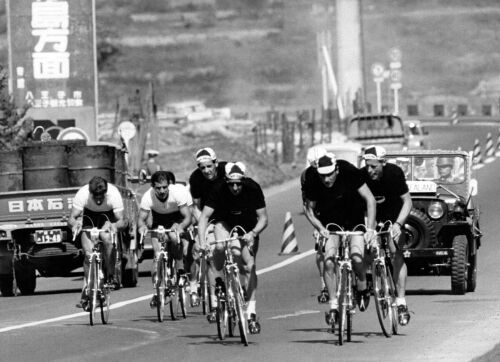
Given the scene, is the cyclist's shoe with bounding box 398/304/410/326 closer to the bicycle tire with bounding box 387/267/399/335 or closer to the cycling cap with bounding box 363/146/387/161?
the bicycle tire with bounding box 387/267/399/335

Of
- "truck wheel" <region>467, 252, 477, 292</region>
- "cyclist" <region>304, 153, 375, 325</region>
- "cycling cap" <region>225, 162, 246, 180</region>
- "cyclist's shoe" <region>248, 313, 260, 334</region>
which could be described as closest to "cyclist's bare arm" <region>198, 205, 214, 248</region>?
"cycling cap" <region>225, 162, 246, 180</region>

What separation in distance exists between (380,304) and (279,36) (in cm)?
13521

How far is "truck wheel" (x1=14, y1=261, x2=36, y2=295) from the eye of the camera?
25734 millimetres

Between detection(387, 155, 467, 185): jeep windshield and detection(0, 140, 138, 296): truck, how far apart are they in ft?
13.7

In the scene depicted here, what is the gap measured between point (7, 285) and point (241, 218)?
9748mm

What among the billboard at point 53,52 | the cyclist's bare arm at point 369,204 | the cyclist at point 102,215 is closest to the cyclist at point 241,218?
the cyclist's bare arm at point 369,204

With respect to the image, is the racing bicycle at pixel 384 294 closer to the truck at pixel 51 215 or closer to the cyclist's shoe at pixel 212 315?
the cyclist's shoe at pixel 212 315

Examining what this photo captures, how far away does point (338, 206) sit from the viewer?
16.5 meters

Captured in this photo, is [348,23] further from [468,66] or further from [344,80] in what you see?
[468,66]

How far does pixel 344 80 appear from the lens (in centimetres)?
8869

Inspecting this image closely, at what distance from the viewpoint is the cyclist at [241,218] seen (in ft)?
54.6

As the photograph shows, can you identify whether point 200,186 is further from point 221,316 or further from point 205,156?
point 221,316

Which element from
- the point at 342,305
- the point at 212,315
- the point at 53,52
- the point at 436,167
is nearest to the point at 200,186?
the point at 212,315

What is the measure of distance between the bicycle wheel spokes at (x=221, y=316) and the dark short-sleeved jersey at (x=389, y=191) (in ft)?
6.72
